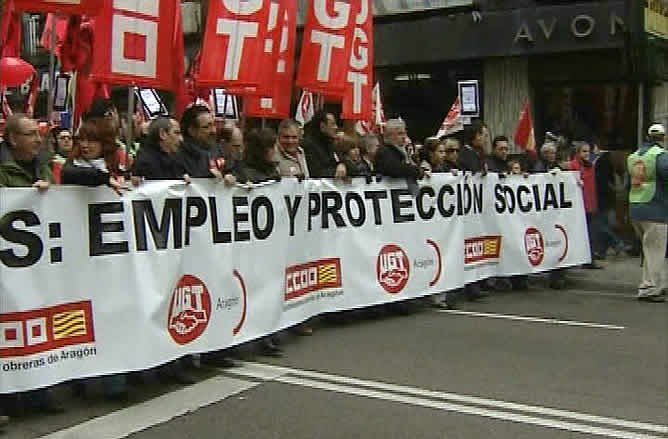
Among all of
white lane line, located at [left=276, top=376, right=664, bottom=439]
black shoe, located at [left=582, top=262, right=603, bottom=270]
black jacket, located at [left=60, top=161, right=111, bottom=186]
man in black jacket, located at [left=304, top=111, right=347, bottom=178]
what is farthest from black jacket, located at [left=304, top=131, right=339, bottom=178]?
black shoe, located at [left=582, top=262, right=603, bottom=270]

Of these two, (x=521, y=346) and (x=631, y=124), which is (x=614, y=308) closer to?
(x=521, y=346)

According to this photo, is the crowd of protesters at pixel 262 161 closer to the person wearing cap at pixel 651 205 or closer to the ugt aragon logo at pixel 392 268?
the person wearing cap at pixel 651 205

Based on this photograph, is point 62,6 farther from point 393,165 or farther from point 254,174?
point 393,165

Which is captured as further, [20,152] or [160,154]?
[160,154]

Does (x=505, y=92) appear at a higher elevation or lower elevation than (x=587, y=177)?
higher

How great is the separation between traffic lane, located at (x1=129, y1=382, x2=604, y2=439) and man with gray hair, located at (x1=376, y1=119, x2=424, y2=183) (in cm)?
354

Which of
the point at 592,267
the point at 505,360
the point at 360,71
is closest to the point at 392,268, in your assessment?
the point at 505,360

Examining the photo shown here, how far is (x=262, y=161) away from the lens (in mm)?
8031

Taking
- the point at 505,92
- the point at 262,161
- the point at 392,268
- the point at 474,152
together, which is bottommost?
the point at 392,268

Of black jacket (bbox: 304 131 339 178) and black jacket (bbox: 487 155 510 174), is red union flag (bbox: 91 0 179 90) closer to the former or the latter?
black jacket (bbox: 304 131 339 178)

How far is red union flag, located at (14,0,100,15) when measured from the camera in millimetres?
6859

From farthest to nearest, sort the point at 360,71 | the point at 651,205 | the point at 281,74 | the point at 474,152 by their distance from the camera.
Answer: the point at 474,152 → the point at 651,205 → the point at 360,71 → the point at 281,74

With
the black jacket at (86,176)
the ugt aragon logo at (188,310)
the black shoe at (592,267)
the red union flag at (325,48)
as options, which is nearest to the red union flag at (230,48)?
the red union flag at (325,48)

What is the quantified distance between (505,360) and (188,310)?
2.57m
